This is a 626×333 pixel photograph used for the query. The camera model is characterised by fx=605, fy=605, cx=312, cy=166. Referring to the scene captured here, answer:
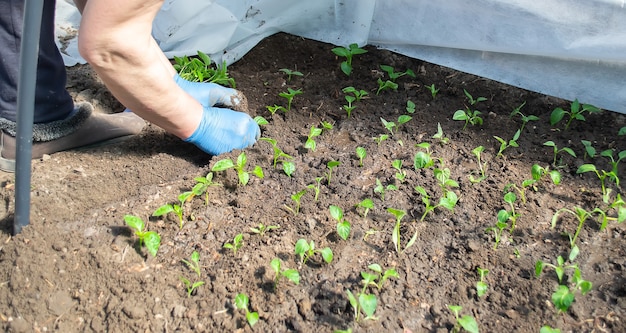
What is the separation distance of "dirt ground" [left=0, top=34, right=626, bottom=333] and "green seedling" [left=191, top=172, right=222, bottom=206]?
0.03 metres

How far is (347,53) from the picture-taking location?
256 cm

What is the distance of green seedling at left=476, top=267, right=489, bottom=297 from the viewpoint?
5.16 feet

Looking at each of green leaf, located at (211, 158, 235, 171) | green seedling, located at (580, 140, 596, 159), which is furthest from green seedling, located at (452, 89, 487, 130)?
green leaf, located at (211, 158, 235, 171)

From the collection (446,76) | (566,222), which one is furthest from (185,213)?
(446,76)

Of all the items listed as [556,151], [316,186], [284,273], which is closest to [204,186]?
[316,186]

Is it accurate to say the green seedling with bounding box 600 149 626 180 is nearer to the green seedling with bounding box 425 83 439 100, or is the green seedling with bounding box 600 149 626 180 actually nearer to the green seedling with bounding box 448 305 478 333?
the green seedling with bounding box 425 83 439 100

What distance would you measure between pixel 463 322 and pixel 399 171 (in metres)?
0.68

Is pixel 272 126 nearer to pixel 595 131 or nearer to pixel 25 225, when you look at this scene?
pixel 25 225

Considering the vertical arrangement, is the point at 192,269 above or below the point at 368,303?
below

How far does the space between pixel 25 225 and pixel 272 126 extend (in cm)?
94

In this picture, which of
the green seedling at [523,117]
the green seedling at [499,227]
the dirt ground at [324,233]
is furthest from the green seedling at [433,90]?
the green seedling at [499,227]

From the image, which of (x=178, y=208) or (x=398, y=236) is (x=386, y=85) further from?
(x=178, y=208)

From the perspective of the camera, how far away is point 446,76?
2582 millimetres

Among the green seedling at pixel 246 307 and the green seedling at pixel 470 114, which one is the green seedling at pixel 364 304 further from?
the green seedling at pixel 470 114
